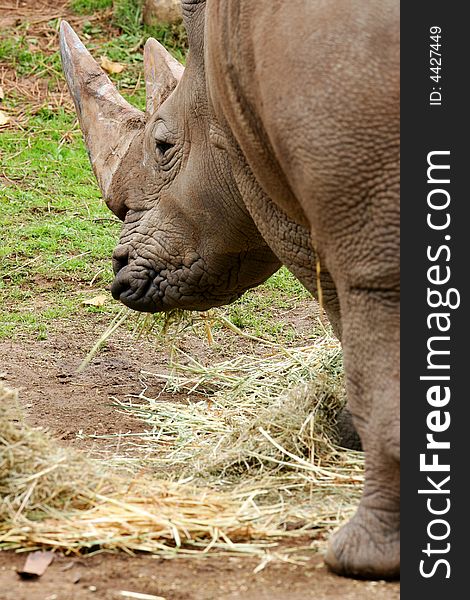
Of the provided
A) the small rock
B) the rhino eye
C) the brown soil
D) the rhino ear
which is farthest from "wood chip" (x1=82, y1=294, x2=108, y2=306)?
the small rock

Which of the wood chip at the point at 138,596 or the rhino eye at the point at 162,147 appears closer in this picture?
the wood chip at the point at 138,596

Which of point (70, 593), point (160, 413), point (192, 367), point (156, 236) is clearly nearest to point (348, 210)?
point (70, 593)

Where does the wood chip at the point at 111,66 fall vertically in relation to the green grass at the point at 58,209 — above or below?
above

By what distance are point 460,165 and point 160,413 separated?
2.89 meters

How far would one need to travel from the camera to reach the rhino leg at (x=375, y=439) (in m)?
3.94

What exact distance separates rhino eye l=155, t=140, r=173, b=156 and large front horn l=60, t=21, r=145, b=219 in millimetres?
232

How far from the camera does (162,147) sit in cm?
590

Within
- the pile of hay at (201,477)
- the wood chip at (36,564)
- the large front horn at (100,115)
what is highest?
the large front horn at (100,115)

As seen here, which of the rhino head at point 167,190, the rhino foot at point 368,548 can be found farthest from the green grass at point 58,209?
the rhino foot at point 368,548

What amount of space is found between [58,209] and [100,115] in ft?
11.1

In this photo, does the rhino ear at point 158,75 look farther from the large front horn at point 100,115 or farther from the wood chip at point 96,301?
the wood chip at point 96,301

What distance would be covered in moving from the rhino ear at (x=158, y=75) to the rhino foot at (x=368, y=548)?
2601 millimetres

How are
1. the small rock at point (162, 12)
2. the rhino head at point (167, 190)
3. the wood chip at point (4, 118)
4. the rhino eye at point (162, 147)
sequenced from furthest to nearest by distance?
the small rock at point (162, 12) → the wood chip at point (4, 118) → the rhino eye at point (162, 147) → the rhino head at point (167, 190)

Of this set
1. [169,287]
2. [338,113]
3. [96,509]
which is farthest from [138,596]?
[169,287]
